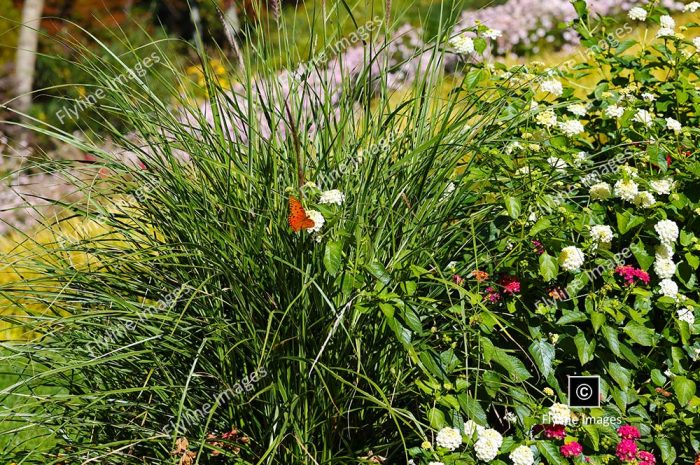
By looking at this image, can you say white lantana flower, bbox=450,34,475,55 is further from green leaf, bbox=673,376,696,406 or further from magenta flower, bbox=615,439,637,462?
magenta flower, bbox=615,439,637,462

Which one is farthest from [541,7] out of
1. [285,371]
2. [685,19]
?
[285,371]

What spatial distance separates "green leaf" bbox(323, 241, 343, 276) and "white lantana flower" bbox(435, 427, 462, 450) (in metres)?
0.57

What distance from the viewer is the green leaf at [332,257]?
98.2 inches

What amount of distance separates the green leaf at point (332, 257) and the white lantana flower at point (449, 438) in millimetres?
565

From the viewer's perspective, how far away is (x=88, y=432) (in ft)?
9.83

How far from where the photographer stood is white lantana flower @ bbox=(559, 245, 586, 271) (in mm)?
2691

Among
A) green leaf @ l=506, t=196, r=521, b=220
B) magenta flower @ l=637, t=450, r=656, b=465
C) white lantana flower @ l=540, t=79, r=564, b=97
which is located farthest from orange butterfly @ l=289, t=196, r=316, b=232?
white lantana flower @ l=540, t=79, r=564, b=97

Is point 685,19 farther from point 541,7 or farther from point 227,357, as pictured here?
point 227,357

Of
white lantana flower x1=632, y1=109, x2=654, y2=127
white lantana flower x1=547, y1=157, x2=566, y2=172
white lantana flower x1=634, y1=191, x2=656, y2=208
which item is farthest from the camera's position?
white lantana flower x1=632, y1=109, x2=654, y2=127

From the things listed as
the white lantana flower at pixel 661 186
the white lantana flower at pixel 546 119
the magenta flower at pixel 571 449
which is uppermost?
the white lantana flower at pixel 546 119

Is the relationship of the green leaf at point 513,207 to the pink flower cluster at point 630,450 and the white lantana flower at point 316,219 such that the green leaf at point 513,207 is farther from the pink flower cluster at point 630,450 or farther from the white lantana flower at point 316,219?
the pink flower cluster at point 630,450

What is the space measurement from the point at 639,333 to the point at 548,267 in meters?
0.36

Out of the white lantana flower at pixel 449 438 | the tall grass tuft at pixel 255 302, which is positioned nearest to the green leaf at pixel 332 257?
the tall grass tuft at pixel 255 302

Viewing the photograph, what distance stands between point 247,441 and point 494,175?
1.22m
